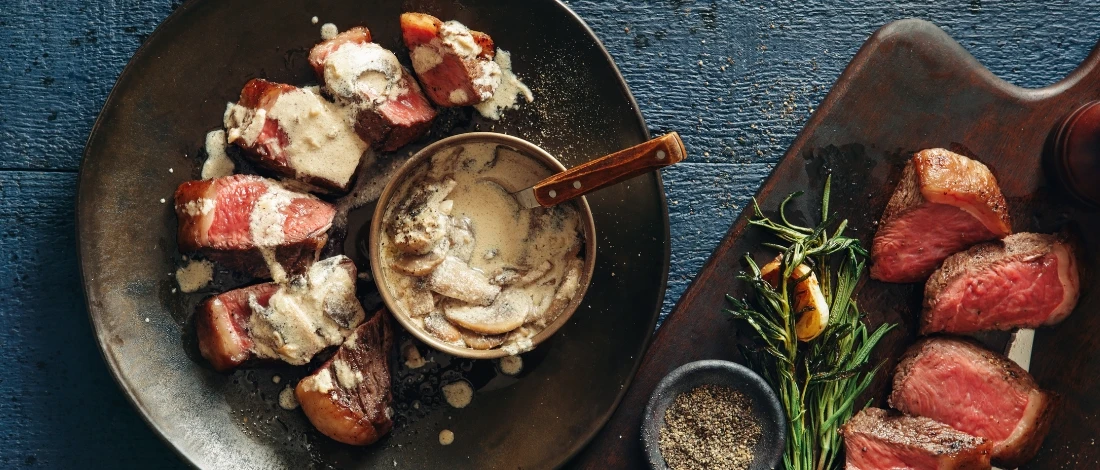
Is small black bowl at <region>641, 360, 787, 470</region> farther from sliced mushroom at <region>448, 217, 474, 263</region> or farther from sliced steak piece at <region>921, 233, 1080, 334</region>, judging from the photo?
sliced mushroom at <region>448, 217, 474, 263</region>

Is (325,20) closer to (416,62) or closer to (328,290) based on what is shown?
(416,62)

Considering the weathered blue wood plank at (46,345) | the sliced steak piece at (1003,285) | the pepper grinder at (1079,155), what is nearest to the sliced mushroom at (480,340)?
the weathered blue wood plank at (46,345)

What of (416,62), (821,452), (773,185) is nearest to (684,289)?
(773,185)

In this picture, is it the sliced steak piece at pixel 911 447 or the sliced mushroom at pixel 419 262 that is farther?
the sliced steak piece at pixel 911 447

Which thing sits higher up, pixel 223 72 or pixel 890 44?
pixel 890 44

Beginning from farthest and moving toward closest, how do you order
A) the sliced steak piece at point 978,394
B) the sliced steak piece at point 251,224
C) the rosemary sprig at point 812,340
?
the sliced steak piece at point 978,394 → the rosemary sprig at point 812,340 → the sliced steak piece at point 251,224

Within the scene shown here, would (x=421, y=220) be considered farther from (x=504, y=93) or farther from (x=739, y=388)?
(x=739, y=388)

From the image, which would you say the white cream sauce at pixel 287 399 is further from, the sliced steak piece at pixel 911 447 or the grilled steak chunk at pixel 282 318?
the sliced steak piece at pixel 911 447
